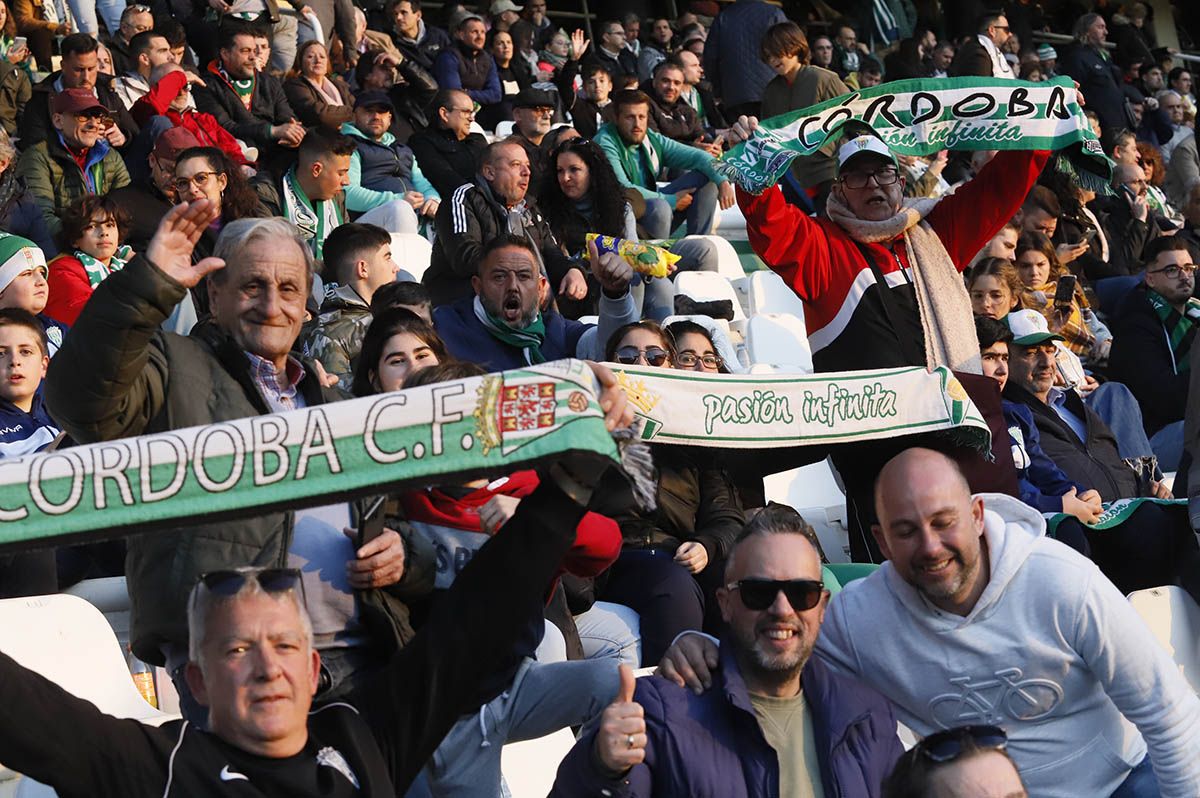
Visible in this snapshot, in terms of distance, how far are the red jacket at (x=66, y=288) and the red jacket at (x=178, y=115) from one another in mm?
1781

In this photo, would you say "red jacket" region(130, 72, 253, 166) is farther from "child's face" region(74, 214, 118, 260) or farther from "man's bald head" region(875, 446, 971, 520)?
"man's bald head" region(875, 446, 971, 520)

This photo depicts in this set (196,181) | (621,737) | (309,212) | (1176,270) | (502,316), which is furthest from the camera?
(1176,270)

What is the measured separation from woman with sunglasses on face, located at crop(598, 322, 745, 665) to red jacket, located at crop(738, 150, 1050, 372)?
18.4 inches

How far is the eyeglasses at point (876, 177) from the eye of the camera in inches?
209

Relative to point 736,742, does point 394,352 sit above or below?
above

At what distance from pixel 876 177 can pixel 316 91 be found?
16.8 feet

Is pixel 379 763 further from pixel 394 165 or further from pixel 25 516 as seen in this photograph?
pixel 394 165

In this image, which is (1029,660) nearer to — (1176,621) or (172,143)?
(1176,621)

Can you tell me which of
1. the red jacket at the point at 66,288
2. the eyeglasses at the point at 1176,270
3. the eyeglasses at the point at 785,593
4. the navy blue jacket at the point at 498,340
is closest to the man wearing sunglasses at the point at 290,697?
the eyeglasses at the point at 785,593

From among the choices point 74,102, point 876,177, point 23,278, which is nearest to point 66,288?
point 23,278

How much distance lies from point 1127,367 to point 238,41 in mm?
4945

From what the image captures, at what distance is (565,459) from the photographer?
9.04 feet

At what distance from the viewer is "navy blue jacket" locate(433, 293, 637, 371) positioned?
5801mm

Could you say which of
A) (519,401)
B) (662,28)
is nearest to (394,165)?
(662,28)
